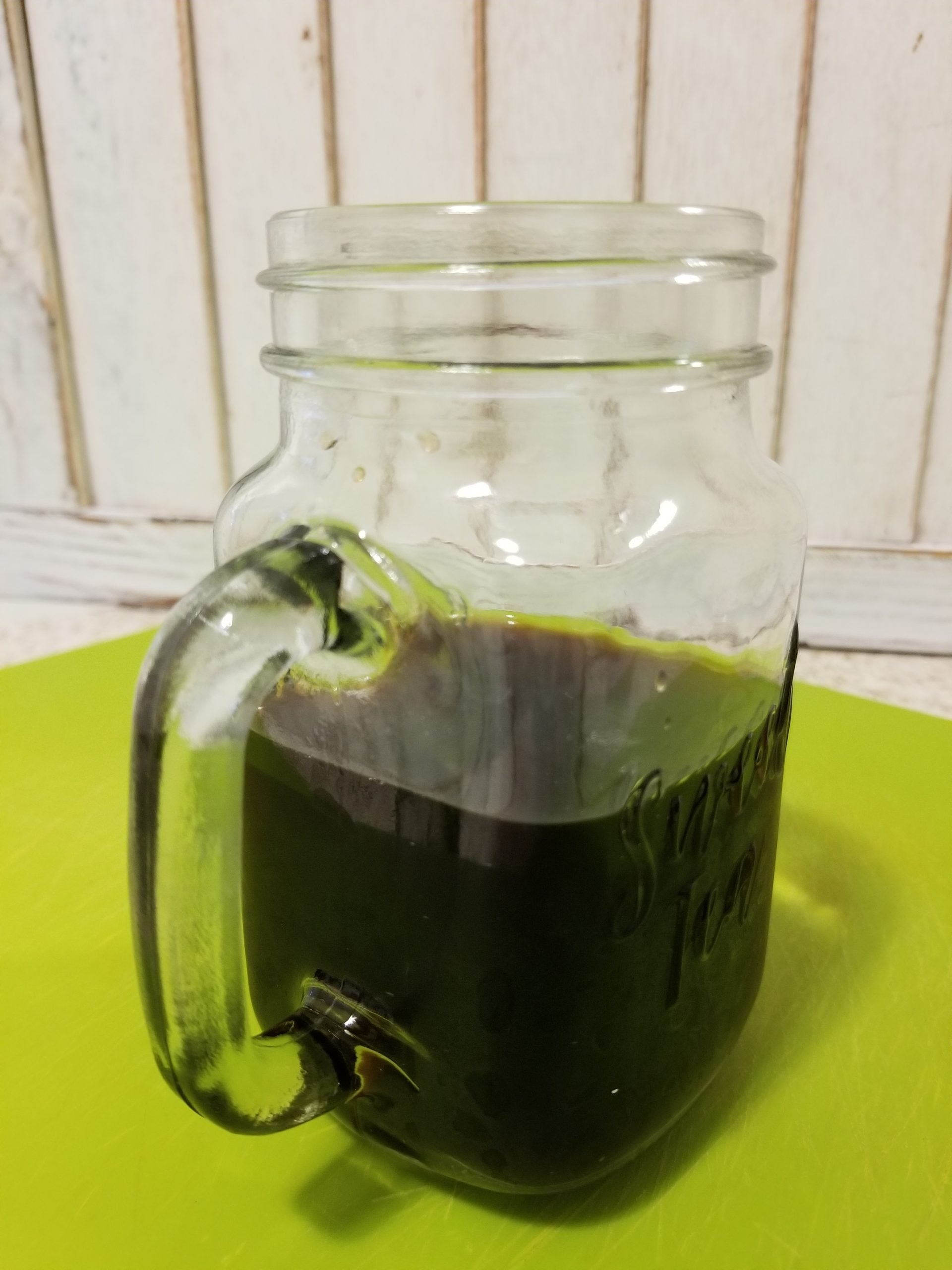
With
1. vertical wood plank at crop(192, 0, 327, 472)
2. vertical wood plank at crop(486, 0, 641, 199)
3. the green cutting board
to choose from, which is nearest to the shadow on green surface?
the green cutting board

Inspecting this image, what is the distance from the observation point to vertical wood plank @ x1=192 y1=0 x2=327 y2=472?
0.94 metres

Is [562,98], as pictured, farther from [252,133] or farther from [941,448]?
[941,448]

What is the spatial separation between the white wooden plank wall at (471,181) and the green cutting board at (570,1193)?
44cm

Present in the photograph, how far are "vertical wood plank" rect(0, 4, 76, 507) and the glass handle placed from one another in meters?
0.88

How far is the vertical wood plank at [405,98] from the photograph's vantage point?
2.99 ft

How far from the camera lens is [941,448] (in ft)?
3.19

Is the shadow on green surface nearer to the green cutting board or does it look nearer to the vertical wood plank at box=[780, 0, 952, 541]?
the green cutting board

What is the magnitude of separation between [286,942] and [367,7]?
81cm

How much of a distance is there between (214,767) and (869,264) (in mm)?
798

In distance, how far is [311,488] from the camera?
432mm

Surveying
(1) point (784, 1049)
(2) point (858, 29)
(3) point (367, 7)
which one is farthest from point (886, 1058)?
(3) point (367, 7)

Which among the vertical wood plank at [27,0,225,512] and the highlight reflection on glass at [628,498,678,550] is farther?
the vertical wood plank at [27,0,225,512]

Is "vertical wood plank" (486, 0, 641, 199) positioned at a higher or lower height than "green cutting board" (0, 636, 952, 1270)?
higher

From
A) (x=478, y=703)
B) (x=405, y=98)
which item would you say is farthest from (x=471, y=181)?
(x=478, y=703)
